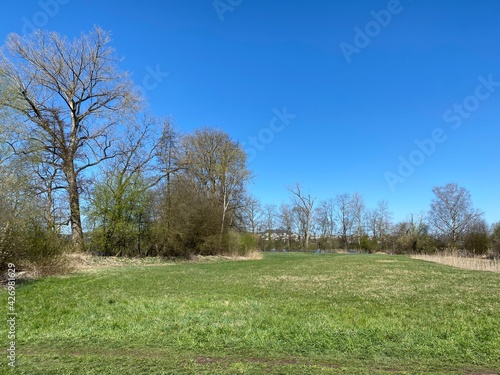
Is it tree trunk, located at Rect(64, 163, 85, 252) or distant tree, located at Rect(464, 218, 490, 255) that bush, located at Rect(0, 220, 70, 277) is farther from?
distant tree, located at Rect(464, 218, 490, 255)

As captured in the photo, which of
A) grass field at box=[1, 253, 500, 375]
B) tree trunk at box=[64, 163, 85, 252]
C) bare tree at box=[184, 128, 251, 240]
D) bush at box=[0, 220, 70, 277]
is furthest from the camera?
bare tree at box=[184, 128, 251, 240]

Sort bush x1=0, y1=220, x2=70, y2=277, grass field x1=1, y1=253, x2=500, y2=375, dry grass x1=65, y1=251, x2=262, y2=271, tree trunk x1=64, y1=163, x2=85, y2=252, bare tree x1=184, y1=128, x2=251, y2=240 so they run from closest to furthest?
1. grass field x1=1, y1=253, x2=500, y2=375
2. bush x1=0, y1=220, x2=70, y2=277
3. dry grass x1=65, y1=251, x2=262, y2=271
4. tree trunk x1=64, y1=163, x2=85, y2=252
5. bare tree x1=184, y1=128, x2=251, y2=240

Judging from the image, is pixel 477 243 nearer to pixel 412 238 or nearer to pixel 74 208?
pixel 412 238

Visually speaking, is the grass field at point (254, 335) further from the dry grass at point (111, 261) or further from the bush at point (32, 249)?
the dry grass at point (111, 261)

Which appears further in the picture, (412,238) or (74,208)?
(412,238)

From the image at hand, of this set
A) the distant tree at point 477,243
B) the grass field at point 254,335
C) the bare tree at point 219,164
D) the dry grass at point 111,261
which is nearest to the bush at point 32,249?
the dry grass at point 111,261

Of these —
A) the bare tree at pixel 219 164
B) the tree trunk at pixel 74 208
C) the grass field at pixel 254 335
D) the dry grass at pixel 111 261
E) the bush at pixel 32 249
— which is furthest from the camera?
the bare tree at pixel 219 164

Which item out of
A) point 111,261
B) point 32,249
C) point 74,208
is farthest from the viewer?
point 74,208

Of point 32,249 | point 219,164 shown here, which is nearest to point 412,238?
point 219,164

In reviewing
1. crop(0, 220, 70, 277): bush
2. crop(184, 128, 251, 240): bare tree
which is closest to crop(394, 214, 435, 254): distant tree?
crop(184, 128, 251, 240): bare tree

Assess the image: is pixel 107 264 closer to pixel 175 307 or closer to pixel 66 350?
pixel 175 307

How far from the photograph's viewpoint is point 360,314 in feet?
22.7

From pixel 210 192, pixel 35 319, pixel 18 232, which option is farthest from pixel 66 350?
pixel 210 192

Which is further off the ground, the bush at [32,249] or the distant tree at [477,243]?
the bush at [32,249]
